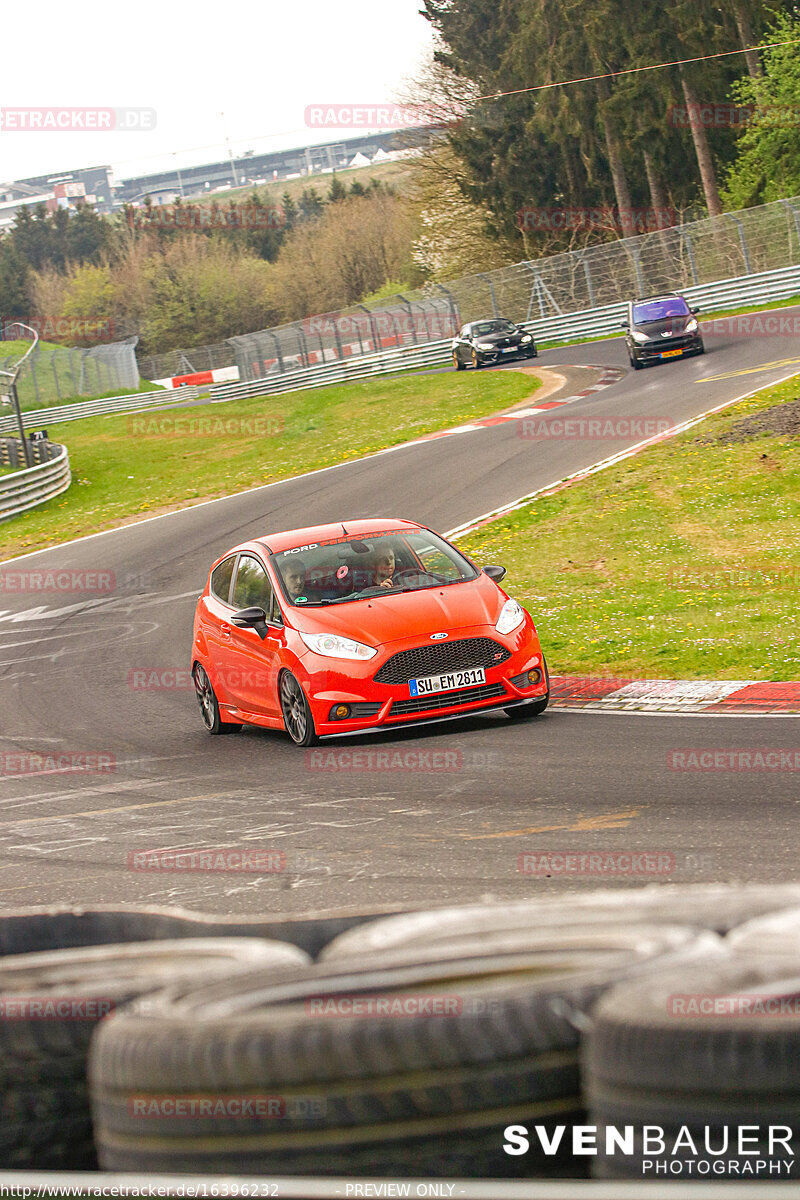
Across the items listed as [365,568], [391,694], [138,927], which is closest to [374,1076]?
[138,927]

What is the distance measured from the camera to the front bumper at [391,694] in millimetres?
10078

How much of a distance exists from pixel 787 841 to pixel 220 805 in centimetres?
388

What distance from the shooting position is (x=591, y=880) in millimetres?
6004

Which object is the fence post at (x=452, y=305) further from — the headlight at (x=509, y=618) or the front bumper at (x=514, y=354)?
the headlight at (x=509, y=618)

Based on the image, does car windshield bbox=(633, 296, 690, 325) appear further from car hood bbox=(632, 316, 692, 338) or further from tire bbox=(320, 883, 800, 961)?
tire bbox=(320, 883, 800, 961)

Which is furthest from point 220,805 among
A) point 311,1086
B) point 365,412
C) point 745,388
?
point 365,412

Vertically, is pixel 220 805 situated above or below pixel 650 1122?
below

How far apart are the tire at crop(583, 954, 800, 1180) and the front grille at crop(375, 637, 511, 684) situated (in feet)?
23.9

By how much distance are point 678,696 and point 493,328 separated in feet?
122

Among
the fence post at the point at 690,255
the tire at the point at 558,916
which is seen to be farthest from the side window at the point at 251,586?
the fence post at the point at 690,255

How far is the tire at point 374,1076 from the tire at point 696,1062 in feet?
0.32

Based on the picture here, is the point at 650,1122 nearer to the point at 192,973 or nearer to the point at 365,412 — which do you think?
the point at 192,973

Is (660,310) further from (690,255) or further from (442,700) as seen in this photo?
(442,700)

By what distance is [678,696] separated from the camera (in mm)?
10734
